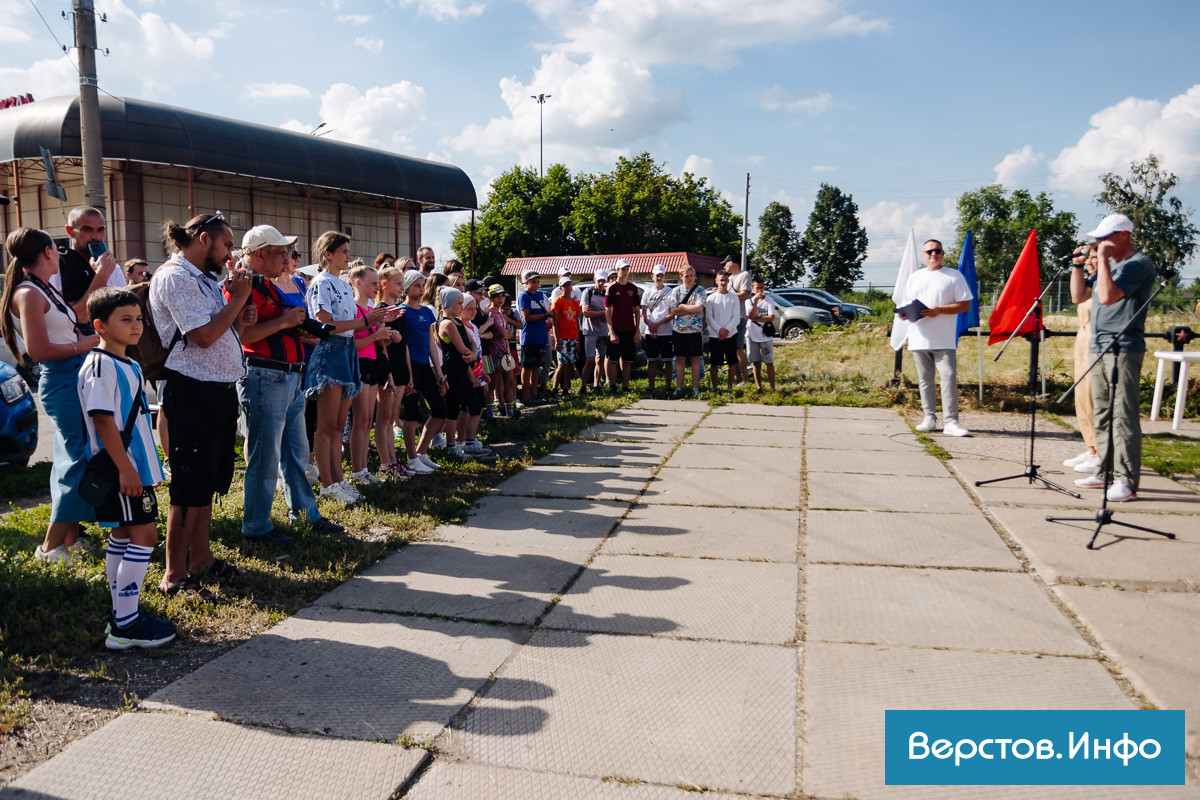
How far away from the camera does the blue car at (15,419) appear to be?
20.9ft

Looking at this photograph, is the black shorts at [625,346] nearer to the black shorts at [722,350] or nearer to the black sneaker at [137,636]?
the black shorts at [722,350]

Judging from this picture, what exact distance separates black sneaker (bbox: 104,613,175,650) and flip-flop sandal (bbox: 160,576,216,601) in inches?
17.1

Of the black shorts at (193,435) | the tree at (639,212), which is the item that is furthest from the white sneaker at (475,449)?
the tree at (639,212)

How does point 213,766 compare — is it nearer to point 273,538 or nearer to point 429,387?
point 273,538

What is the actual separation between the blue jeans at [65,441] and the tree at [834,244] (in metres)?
73.1

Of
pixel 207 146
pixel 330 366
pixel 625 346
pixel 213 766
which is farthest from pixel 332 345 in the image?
pixel 207 146

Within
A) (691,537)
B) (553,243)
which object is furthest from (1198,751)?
(553,243)

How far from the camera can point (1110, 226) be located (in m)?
5.45

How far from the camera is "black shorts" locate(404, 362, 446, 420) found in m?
6.81

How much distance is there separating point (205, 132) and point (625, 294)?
12309 mm

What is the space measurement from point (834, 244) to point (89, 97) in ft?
236

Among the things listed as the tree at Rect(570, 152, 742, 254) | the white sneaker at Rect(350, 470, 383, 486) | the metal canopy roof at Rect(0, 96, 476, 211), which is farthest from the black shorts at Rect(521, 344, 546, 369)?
the tree at Rect(570, 152, 742, 254)

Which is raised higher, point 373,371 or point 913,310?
point 913,310

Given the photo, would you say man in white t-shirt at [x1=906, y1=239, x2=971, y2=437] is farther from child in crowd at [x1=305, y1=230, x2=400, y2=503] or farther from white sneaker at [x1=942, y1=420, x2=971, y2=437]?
child in crowd at [x1=305, y1=230, x2=400, y2=503]
